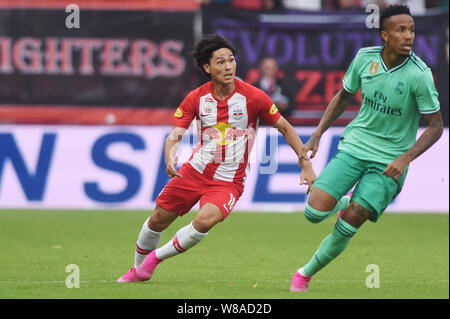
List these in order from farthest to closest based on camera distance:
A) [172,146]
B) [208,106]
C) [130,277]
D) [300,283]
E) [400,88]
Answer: [130,277]
[208,106]
[172,146]
[300,283]
[400,88]

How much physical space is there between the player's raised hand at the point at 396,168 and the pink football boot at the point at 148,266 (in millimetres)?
1995

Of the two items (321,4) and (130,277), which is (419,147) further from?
(321,4)

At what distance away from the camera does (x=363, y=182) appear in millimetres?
7633

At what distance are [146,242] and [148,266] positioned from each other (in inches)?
8.9

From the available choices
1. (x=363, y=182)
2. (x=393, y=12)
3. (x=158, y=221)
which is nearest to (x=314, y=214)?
(x=363, y=182)

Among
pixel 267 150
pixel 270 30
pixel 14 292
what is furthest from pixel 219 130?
pixel 270 30

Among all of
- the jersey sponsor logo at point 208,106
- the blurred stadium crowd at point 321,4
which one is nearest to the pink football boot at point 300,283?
the jersey sponsor logo at point 208,106

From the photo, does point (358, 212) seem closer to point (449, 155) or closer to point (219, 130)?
point (219, 130)

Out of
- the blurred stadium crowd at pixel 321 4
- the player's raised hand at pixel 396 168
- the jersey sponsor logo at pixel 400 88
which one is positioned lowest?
the player's raised hand at pixel 396 168

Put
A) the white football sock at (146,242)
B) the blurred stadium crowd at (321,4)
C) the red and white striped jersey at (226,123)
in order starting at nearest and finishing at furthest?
1. the red and white striped jersey at (226,123)
2. the white football sock at (146,242)
3. the blurred stadium crowd at (321,4)

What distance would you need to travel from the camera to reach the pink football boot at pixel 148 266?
813 cm

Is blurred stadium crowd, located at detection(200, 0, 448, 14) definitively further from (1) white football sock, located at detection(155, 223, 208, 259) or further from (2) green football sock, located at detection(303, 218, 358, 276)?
(2) green football sock, located at detection(303, 218, 358, 276)

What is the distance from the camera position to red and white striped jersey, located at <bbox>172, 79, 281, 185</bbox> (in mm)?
8062

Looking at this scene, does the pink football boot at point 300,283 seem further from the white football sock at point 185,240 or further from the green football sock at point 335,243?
the white football sock at point 185,240
